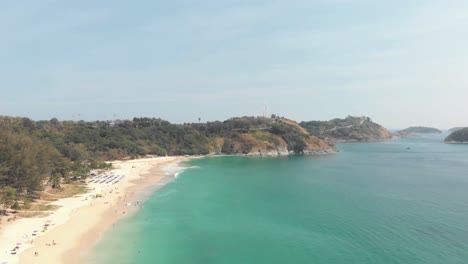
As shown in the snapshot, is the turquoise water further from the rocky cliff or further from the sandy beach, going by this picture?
the rocky cliff

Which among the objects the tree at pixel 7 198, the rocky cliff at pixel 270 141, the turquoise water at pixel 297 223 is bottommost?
the turquoise water at pixel 297 223

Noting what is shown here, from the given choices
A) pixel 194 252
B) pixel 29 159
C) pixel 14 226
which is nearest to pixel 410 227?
pixel 194 252

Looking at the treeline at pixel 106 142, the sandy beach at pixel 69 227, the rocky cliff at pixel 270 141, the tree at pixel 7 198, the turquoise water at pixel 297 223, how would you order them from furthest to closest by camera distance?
the rocky cliff at pixel 270 141 < the treeline at pixel 106 142 < the tree at pixel 7 198 < the turquoise water at pixel 297 223 < the sandy beach at pixel 69 227

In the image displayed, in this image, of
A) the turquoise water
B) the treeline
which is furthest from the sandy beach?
the treeline

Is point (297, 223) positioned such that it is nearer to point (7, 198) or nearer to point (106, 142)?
point (7, 198)

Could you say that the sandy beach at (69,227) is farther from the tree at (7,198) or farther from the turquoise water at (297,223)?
the tree at (7,198)

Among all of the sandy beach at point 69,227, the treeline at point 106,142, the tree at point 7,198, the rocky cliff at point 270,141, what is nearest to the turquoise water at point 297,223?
the sandy beach at point 69,227

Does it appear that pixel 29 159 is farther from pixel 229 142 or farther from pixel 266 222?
pixel 229 142

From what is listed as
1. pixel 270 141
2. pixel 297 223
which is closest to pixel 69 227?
pixel 297 223
